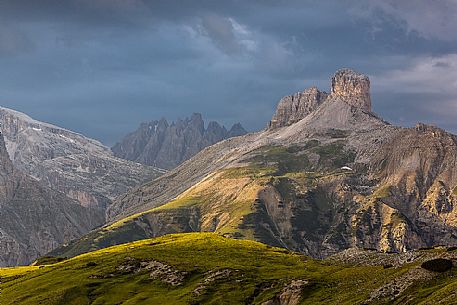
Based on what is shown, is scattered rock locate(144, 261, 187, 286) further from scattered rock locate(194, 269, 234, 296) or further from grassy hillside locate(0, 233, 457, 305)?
scattered rock locate(194, 269, 234, 296)

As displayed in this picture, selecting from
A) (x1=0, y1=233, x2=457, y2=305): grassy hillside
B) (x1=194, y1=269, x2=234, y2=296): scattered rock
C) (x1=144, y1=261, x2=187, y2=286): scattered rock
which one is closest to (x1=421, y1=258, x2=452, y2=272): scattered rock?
(x1=0, y1=233, x2=457, y2=305): grassy hillside

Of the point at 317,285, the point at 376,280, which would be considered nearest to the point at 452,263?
the point at 376,280

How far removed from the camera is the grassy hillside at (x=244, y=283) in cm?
10694

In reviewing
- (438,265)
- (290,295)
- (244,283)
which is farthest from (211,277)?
(438,265)

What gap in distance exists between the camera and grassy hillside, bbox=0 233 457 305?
107 m

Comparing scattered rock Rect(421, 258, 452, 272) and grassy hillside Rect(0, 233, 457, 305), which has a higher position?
scattered rock Rect(421, 258, 452, 272)

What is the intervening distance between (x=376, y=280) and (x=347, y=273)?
68.2ft

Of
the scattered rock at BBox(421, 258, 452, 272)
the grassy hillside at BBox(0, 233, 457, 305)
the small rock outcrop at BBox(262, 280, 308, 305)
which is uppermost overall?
the scattered rock at BBox(421, 258, 452, 272)

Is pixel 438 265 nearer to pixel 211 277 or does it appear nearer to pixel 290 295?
pixel 290 295

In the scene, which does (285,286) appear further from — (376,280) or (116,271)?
(116,271)

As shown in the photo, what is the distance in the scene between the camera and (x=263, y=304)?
134 metres

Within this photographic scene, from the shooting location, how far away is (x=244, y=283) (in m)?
152

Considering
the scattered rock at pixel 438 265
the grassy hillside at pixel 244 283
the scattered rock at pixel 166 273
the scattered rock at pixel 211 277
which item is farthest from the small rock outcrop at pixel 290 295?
the scattered rock at pixel 166 273

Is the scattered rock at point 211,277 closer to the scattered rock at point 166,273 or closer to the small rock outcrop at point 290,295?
the scattered rock at point 166,273
